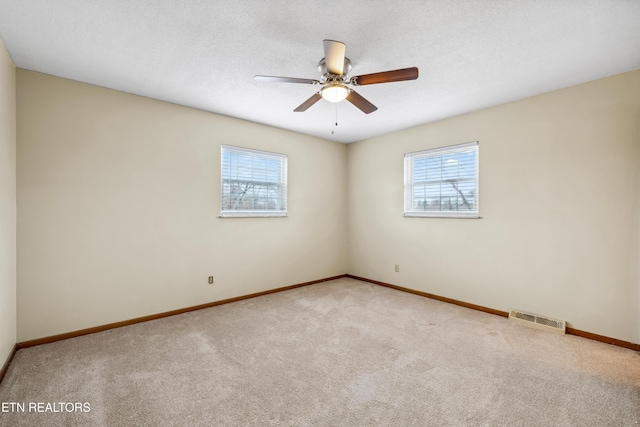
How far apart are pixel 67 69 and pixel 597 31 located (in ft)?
14.3

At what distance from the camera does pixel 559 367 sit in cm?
232

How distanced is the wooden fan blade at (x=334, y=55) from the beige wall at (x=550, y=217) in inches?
98.2

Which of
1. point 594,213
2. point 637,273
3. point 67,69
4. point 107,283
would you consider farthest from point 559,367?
point 67,69

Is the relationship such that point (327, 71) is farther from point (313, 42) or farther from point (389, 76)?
point (389, 76)

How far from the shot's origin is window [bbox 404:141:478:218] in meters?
3.84

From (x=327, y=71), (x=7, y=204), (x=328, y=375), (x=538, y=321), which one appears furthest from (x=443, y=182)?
(x=7, y=204)

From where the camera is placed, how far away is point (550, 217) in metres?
3.12

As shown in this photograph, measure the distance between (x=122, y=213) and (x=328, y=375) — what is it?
107 inches

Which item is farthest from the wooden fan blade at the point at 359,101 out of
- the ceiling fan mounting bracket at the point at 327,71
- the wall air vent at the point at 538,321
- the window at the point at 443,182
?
the wall air vent at the point at 538,321

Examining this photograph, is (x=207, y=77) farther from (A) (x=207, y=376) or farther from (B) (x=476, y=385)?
(B) (x=476, y=385)

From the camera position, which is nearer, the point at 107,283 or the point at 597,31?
the point at 597,31

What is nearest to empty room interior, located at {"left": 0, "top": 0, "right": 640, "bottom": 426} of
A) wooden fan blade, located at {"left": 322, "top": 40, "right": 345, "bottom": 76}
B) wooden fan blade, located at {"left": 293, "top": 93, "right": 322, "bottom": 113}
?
wooden fan blade, located at {"left": 322, "top": 40, "right": 345, "bottom": 76}

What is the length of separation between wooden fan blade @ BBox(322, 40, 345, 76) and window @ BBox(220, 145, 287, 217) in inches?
90.5

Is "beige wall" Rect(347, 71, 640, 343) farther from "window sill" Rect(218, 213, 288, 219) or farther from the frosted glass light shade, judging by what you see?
the frosted glass light shade
